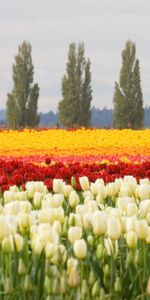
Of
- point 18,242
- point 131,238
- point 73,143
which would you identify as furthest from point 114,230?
point 73,143

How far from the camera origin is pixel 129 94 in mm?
52281

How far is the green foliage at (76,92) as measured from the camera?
Result: 51.5 metres

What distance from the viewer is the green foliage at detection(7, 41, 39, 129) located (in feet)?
168

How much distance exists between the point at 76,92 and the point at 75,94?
0.25 m

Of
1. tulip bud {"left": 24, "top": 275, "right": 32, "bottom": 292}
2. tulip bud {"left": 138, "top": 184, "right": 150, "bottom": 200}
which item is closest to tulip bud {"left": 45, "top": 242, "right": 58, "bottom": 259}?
tulip bud {"left": 24, "top": 275, "right": 32, "bottom": 292}

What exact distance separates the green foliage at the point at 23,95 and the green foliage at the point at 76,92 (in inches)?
78.7

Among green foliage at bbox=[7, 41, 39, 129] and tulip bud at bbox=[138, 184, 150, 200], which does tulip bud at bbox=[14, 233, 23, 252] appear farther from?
Result: green foliage at bbox=[7, 41, 39, 129]

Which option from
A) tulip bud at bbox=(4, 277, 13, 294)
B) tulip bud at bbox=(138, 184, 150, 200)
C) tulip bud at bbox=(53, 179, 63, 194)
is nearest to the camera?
tulip bud at bbox=(4, 277, 13, 294)

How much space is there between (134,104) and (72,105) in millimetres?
4374

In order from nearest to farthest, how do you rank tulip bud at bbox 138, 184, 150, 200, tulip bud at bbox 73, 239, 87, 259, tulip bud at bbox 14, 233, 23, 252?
tulip bud at bbox 73, 239, 87, 259 → tulip bud at bbox 14, 233, 23, 252 → tulip bud at bbox 138, 184, 150, 200

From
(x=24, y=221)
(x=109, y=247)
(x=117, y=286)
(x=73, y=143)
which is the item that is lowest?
(x=73, y=143)

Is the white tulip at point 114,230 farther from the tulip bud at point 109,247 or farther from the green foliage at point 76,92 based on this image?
the green foliage at point 76,92

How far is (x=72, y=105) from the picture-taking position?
2035 inches

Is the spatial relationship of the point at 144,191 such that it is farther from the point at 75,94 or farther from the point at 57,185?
the point at 75,94
